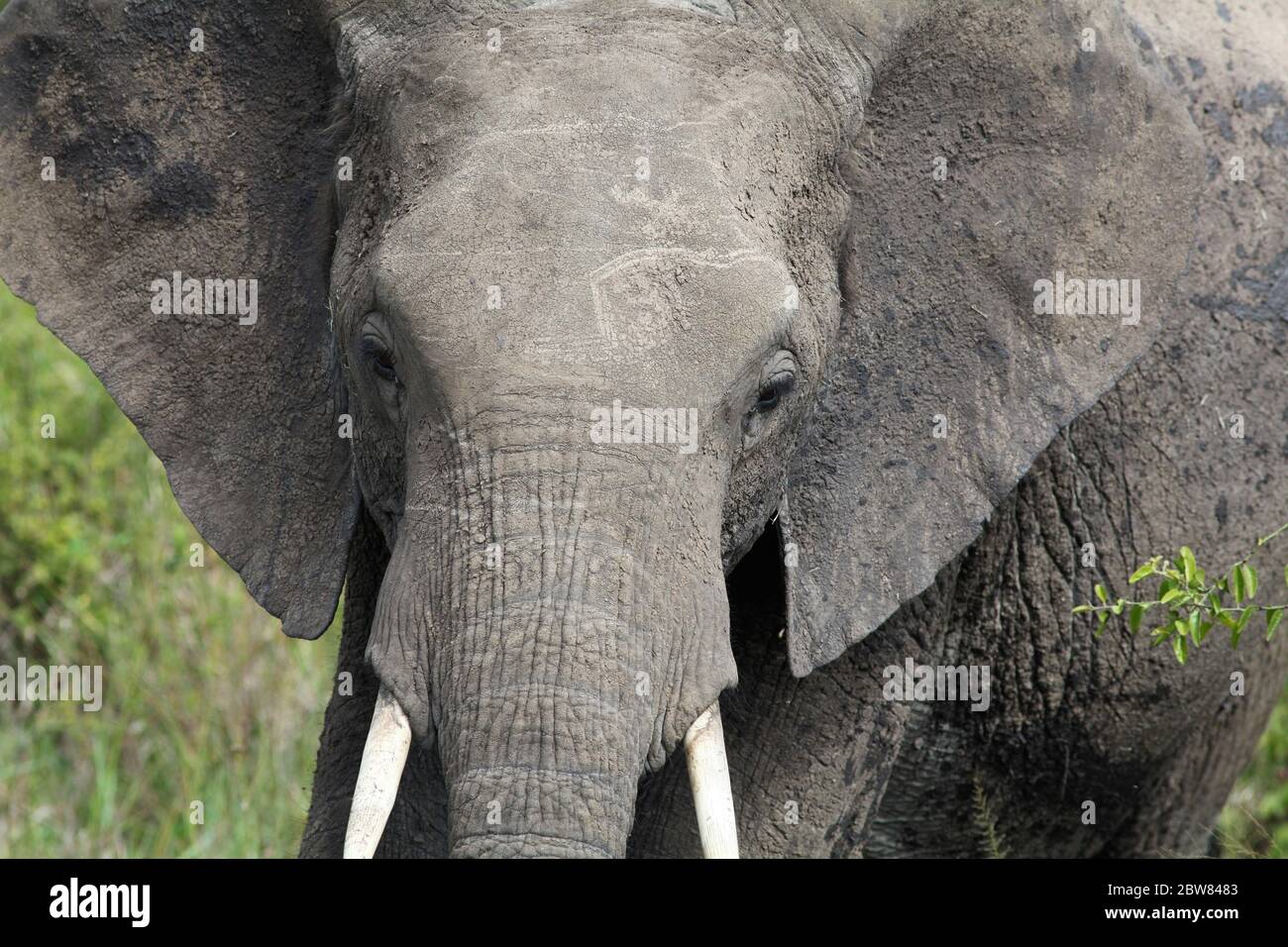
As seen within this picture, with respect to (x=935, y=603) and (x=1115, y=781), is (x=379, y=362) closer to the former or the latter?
(x=935, y=603)

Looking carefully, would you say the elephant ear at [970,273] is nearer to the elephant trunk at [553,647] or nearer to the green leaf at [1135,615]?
the green leaf at [1135,615]

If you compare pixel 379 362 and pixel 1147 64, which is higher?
pixel 1147 64

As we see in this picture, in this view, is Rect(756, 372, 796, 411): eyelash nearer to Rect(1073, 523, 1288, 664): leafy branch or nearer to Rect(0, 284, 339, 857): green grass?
Rect(1073, 523, 1288, 664): leafy branch

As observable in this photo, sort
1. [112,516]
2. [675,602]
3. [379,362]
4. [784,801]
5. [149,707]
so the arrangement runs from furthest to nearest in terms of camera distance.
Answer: [112,516]
[149,707]
[784,801]
[379,362]
[675,602]

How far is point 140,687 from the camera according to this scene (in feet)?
23.6

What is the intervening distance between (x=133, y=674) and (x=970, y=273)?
143 inches

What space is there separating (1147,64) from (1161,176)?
262 mm

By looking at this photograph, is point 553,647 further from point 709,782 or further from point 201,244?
point 201,244

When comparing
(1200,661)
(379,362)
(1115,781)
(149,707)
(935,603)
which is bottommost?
(149,707)

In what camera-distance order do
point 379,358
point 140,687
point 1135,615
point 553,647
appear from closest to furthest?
point 553,647, point 379,358, point 1135,615, point 140,687

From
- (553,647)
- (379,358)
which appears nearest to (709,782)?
(553,647)

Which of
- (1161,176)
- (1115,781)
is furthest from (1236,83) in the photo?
(1115,781)

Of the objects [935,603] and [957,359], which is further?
[935,603]
